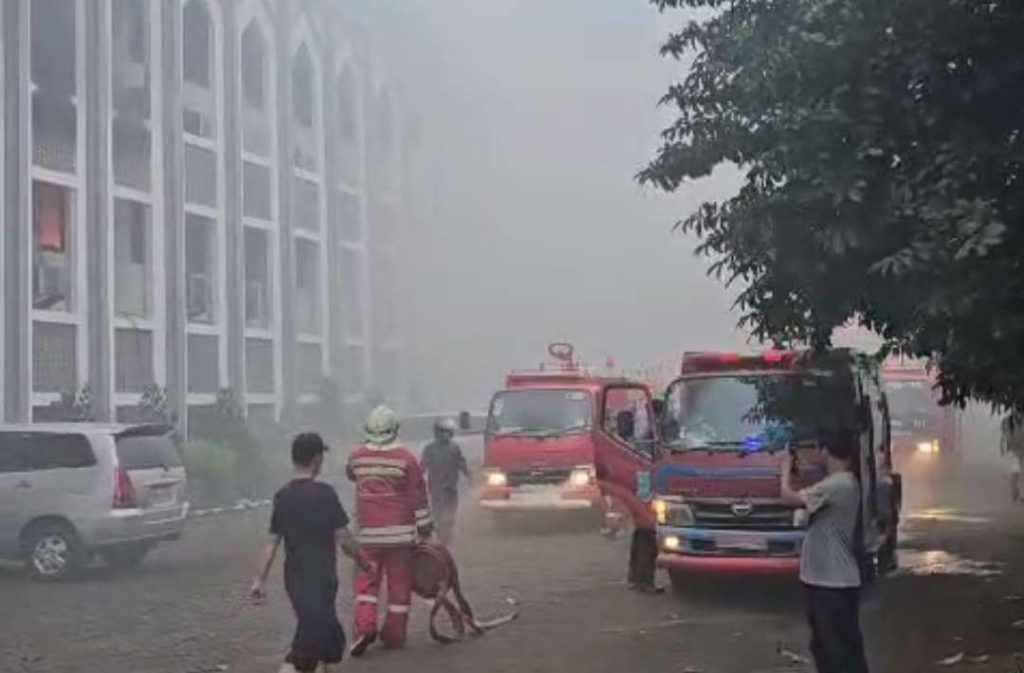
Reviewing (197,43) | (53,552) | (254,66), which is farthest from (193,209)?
(53,552)

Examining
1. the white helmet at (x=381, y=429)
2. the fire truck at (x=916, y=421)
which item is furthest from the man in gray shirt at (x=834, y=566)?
the fire truck at (x=916, y=421)

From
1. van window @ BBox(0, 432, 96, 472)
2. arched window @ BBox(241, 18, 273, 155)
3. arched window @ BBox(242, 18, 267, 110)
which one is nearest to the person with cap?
van window @ BBox(0, 432, 96, 472)

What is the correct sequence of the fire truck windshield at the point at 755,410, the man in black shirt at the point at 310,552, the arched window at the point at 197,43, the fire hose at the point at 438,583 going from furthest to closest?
the arched window at the point at 197,43 < the fire truck windshield at the point at 755,410 < the fire hose at the point at 438,583 < the man in black shirt at the point at 310,552

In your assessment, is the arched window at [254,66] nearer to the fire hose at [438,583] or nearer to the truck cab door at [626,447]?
the truck cab door at [626,447]

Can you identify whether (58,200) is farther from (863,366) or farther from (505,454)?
(863,366)

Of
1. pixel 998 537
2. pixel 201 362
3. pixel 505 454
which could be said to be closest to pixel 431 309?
pixel 201 362

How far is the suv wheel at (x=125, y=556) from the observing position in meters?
13.2

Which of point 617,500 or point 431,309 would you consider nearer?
point 617,500

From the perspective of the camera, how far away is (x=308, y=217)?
105 ft

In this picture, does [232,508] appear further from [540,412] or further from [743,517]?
[743,517]

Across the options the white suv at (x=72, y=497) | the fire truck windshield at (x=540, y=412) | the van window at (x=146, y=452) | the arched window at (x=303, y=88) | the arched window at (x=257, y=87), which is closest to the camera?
the white suv at (x=72, y=497)

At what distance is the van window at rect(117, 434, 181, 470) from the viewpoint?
43.2ft

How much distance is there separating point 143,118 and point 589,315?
1631 centimetres

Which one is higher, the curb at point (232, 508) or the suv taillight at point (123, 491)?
the suv taillight at point (123, 491)
